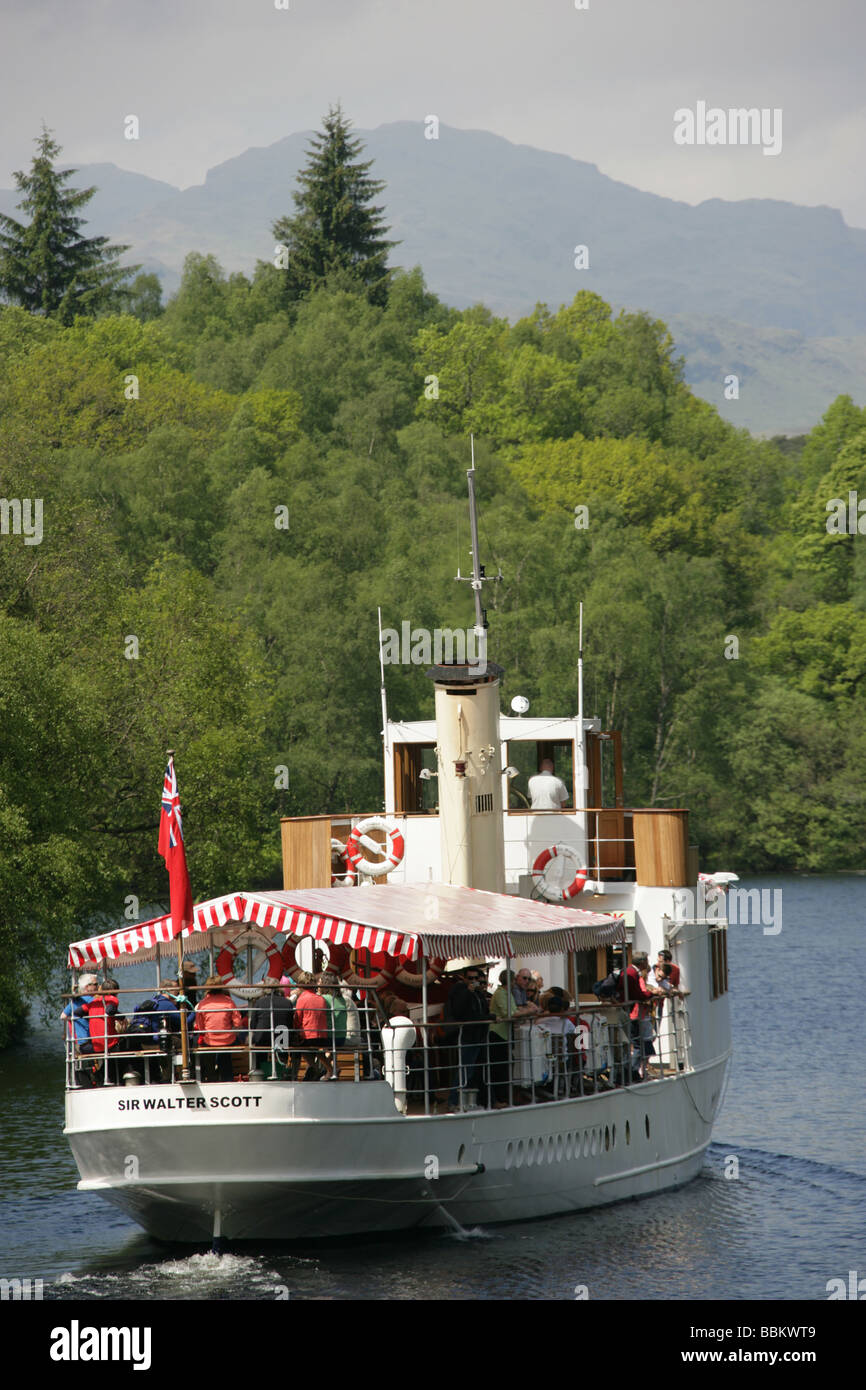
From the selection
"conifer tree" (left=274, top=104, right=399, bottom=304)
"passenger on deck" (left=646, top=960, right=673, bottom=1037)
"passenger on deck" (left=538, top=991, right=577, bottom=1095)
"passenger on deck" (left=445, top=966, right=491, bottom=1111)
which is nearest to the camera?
"passenger on deck" (left=445, top=966, right=491, bottom=1111)

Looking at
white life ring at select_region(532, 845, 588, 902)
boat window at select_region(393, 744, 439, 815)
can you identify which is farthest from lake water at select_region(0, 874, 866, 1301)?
boat window at select_region(393, 744, 439, 815)

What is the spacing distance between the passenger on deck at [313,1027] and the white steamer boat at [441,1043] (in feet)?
0.52

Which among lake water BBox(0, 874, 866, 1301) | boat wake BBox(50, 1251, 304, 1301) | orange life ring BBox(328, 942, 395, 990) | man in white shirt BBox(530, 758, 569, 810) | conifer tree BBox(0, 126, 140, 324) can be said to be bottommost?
lake water BBox(0, 874, 866, 1301)

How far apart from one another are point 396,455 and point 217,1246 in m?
73.2

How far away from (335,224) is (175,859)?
10004cm

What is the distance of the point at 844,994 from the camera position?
4709cm

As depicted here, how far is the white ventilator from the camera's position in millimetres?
21328

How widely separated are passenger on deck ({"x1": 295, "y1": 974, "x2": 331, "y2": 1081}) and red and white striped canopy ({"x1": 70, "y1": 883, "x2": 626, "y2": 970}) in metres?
0.69

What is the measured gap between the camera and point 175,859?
808 inches

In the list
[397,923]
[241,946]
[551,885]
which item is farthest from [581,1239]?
[241,946]

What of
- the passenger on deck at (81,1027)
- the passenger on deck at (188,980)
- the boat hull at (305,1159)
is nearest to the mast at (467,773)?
the boat hull at (305,1159)

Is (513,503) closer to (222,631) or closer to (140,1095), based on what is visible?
(222,631)

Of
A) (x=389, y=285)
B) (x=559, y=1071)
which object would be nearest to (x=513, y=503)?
(x=389, y=285)

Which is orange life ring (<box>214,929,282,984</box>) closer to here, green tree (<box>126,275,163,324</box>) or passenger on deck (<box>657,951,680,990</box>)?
passenger on deck (<box>657,951,680,990</box>)
